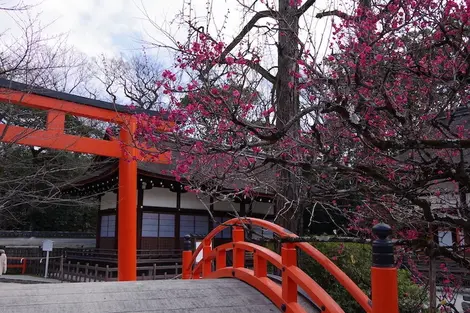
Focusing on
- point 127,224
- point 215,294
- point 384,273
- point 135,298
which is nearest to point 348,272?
point 215,294

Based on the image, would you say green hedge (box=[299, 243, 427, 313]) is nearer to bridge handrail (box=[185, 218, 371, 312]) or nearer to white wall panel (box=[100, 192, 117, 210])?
bridge handrail (box=[185, 218, 371, 312])

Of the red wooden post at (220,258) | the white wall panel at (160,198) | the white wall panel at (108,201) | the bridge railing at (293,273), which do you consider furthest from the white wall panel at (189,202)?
the red wooden post at (220,258)

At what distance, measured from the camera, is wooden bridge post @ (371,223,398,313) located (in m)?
2.25

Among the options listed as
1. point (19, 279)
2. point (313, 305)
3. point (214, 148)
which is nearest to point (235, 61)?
point (214, 148)

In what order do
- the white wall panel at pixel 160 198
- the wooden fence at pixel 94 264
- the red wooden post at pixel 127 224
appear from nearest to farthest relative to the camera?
the red wooden post at pixel 127 224 < the wooden fence at pixel 94 264 < the white wall panel at pixel 160 198

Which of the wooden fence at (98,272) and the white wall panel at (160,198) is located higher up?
the white wall panel at (160,198)

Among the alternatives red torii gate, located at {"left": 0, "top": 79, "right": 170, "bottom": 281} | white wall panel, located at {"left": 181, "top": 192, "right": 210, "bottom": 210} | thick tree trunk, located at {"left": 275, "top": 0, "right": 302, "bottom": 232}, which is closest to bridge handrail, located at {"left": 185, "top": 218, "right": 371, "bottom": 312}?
thick tree trunk, located at {"left": 275, "top": 0, "right": 302, "bottom": 232}

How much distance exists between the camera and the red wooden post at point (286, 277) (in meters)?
3.52

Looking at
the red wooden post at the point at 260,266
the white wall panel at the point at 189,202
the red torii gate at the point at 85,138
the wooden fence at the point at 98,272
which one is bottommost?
the wooden fence at the point at 98,272

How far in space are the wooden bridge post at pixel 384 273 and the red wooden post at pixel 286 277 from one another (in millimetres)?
1293

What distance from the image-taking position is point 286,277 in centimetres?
351

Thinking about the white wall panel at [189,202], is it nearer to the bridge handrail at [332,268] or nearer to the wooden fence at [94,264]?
the wooden fence at [94,264]

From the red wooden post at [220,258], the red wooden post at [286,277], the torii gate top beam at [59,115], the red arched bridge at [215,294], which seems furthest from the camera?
the torii gate top beam at [59,115]

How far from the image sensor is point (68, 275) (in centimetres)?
1372
